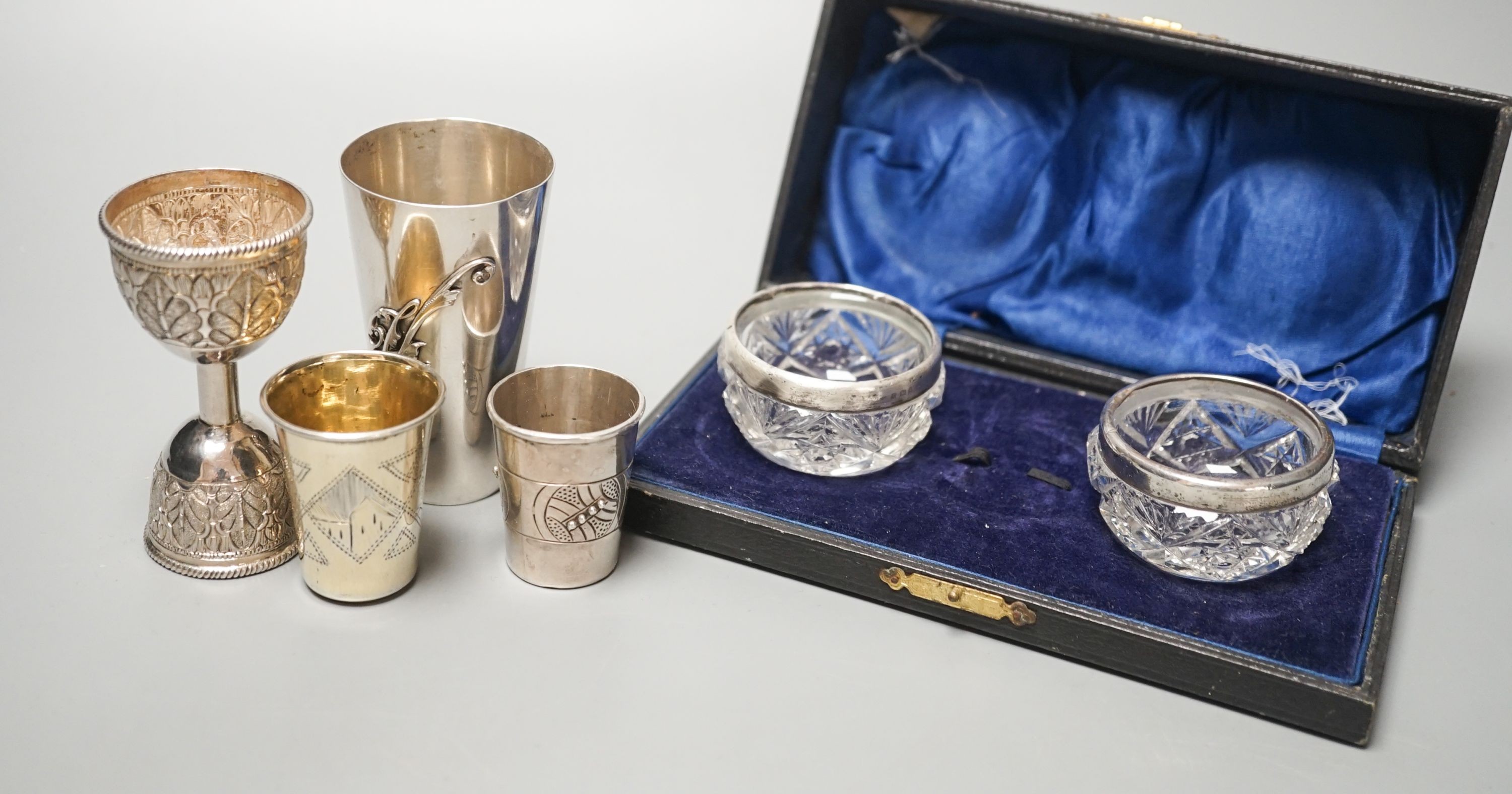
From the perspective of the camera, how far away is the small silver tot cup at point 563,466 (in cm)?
245

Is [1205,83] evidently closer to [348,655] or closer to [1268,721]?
[1268,721]

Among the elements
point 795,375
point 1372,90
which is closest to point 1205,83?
point 1372,90

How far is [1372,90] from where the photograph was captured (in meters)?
2.84

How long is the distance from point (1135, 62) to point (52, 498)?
2270 millimetres

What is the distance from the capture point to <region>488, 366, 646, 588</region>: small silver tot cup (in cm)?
245

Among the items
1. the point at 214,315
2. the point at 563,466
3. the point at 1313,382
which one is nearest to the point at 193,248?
the point at 214,315

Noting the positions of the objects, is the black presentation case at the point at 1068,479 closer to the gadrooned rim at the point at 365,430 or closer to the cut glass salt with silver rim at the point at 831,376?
the cut glass salt with silver rim at the point at 831,376

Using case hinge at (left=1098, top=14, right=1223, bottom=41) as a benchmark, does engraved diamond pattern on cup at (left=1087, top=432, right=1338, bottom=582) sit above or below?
below

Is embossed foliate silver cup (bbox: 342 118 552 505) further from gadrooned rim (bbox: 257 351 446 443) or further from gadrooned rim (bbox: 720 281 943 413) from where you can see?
gadrooned rim (bbox: 720 281 943 413)

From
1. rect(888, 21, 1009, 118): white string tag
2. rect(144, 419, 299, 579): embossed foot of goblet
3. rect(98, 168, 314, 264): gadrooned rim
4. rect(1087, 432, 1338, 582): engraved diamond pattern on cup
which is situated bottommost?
rect(144, 419, 299, 579): embossed foot of goblet

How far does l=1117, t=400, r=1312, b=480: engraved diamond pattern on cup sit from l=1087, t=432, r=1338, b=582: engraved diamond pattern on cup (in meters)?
0.26

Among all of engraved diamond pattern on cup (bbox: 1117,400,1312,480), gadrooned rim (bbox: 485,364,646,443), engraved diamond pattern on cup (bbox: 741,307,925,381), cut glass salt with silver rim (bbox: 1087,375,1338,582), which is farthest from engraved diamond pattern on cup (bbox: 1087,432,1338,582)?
gadrooned rim (bbox: 485,364,646,443)

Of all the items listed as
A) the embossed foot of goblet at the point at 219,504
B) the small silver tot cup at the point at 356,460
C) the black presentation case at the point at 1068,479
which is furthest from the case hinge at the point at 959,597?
the embossed foot of goblet at the point at 219,504

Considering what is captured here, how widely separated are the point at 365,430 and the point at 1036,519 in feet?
3.90
